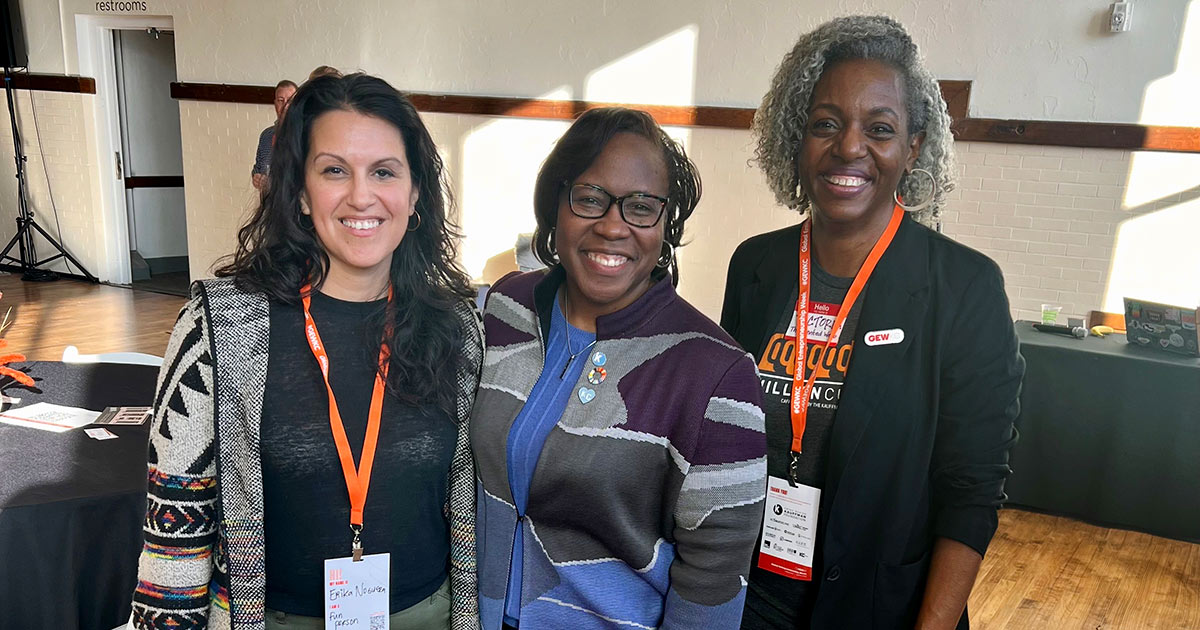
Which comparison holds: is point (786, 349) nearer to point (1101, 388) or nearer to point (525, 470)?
point (525, 470)

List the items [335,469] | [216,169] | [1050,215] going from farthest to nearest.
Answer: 1. [216,169]
2. [1050,215]
3. [335,469]

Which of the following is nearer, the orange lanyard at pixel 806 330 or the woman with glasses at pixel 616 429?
the woman with glasses at pixel 616 429

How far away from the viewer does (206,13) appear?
8.52 metres

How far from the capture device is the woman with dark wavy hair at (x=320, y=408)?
4.41 ft

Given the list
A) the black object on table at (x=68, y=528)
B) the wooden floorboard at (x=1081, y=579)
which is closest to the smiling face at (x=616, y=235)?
the black object on table at (x=68, y=528)

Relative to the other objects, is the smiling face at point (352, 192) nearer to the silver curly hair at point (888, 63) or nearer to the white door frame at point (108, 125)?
the silver curly hair at point (888, 63)

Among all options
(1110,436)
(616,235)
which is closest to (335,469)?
(616,235)

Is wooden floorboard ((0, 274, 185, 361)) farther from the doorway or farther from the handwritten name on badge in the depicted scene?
the handwritten name on badge

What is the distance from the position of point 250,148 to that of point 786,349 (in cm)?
811

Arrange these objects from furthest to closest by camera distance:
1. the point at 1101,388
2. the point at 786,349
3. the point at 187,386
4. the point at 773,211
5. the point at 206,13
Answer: the point at 206,13
the point at 773,211
the point at 1101,388
the point at 786,349
the point at 187,386

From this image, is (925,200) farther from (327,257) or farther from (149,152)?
(149,152)

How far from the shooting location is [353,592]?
1.41 metres

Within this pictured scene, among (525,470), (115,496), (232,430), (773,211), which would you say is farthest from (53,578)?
(773,211)

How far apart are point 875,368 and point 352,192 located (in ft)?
3.09
